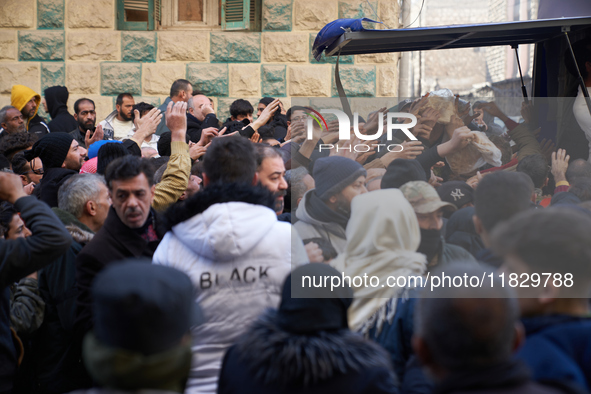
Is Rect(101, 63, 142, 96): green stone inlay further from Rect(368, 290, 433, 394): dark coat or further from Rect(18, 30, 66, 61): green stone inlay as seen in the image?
Rect(368, 290, 433, 394): dark coat

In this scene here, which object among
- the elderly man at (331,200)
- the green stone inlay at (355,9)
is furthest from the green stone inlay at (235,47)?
the elderly man at (331,200)

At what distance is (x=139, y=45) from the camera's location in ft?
28.2

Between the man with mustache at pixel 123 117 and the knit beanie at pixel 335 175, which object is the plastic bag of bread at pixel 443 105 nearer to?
the knit beanie at pixel 335 175

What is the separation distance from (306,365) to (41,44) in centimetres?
808

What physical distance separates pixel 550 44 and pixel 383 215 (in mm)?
2890

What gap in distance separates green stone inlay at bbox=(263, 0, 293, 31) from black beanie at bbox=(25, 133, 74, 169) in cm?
460

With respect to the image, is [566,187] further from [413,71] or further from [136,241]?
[413,71]

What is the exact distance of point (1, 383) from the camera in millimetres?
2807

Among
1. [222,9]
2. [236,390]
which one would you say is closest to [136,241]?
[236,390]

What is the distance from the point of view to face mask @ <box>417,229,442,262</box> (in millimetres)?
2713

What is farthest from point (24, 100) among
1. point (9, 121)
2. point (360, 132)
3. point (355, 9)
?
point (360, 132)

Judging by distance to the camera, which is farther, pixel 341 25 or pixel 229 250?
pixel 341 25

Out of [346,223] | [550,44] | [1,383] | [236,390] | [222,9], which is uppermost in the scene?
[222,9]

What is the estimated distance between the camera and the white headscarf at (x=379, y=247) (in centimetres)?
260
